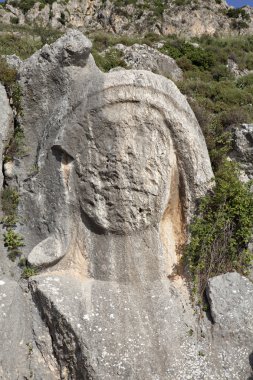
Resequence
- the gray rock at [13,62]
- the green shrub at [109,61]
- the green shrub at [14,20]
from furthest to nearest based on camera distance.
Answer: the green shrub at [14,20] → the green shrub at [109,61] → the gray rock at [13,62]

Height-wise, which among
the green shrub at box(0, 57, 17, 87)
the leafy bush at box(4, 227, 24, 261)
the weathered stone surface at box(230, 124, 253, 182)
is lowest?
the leafy bush at box(4, 227, 24, 261)

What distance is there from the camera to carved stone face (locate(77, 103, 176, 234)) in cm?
566

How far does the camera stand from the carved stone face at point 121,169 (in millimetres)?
5664

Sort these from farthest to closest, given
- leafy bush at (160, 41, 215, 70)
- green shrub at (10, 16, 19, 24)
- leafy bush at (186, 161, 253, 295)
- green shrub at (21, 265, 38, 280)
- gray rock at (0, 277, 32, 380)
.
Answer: green shrub at (10, 16, 19, 24)
leafy bush at (160, 41, 215, 70)
leafy bush at (186, 161, 253, 295)
green shrub at (21, 265, 38, 280)
gray rock at (0, 277, 32, 380)

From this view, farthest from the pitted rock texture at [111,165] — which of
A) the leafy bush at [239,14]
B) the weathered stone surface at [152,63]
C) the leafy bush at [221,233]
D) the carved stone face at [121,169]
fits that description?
the leafy bush at [239,14]

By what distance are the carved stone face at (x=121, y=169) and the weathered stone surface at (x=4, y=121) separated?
132 centimetres

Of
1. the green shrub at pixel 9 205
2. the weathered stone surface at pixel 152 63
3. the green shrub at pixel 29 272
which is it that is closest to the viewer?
the green shrub at pixel 29 272

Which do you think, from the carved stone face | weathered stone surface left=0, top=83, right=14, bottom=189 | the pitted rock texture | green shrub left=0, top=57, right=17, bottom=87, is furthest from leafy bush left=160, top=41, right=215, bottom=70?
the carved stone face

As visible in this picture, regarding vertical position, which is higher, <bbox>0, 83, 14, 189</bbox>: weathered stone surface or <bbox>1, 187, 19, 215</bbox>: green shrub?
<bbox>0, 83, 14, 189</bbox>: weathered stone surface

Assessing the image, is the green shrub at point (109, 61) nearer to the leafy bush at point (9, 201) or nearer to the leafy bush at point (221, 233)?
the leafy bush at point (9, 201)

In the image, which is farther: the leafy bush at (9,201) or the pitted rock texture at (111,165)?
the leafy bush at (9,201)

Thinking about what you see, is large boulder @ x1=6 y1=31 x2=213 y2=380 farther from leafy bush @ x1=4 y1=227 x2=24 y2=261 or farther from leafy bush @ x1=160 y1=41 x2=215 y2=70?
leafy bush @ x1=160 y1=41 x2=215 y2=70

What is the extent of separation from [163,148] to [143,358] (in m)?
2.83

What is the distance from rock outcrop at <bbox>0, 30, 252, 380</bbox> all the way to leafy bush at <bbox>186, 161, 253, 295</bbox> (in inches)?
7.9
